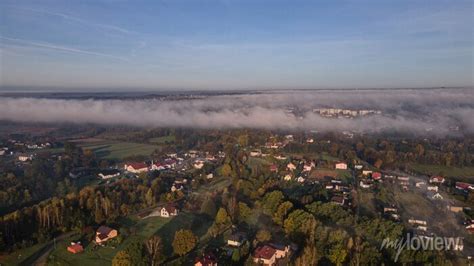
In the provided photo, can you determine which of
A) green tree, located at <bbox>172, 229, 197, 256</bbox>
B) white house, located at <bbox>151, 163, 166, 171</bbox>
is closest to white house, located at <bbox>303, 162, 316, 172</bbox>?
white house, located at <bbox>151, 163, 166, 171</bbox>

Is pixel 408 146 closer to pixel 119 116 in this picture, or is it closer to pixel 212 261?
pixel 212 261

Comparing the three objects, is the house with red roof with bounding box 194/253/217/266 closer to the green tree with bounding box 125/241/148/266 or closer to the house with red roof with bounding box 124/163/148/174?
the green tree with bounding box 125/241/148/266

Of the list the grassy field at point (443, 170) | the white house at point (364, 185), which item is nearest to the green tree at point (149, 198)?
the white house at point (364, 185)

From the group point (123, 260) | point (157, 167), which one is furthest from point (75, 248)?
point (157, 167)

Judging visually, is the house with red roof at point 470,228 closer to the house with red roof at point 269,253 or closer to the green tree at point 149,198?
the house with red roof at point 269,253

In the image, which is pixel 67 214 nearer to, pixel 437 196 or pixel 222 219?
pixel 222 219
